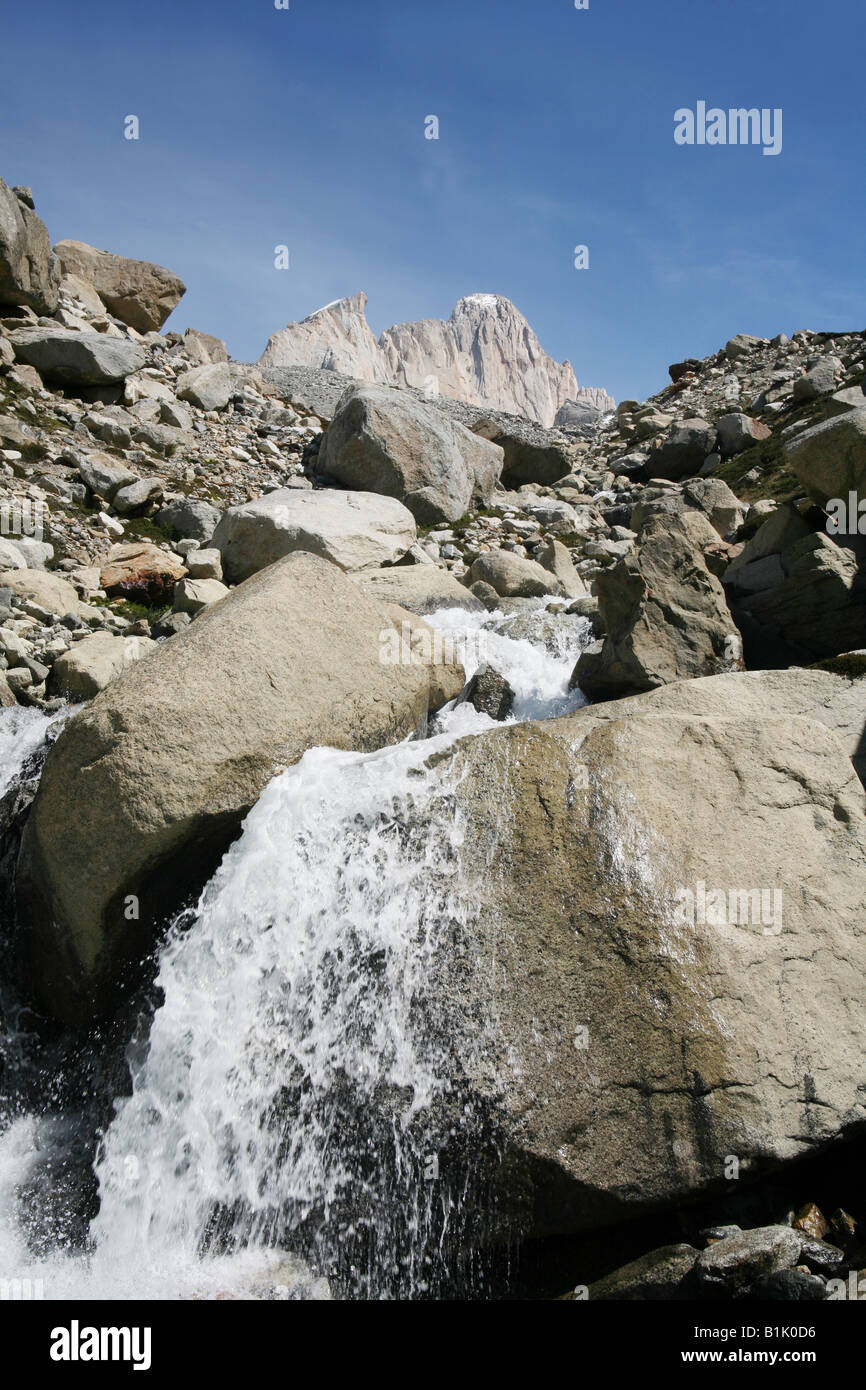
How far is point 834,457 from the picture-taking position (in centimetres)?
1141

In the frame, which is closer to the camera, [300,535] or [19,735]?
[19,735]

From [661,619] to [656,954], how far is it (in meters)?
6.00

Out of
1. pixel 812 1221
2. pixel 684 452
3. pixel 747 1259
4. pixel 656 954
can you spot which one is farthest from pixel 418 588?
pixel 684 452

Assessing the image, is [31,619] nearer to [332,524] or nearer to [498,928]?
[332,524]

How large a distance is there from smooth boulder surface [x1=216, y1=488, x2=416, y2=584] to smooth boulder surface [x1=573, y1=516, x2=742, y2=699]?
5.69 m

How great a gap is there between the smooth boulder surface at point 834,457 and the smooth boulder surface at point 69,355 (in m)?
17.6

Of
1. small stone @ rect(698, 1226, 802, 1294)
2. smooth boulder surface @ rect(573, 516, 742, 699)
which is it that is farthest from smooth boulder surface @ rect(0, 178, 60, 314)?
small stone @ rect(698, 1226, 802, 1294)

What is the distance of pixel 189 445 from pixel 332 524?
819cm

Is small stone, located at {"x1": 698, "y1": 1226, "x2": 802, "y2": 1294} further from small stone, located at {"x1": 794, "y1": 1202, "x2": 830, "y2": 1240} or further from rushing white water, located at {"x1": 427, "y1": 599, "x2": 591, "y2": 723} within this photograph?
rushing white water, located at {"x1": 427, "y1": 599, "x2": 591, "y2": 723}

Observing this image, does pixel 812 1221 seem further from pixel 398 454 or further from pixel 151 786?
pixel 398 454

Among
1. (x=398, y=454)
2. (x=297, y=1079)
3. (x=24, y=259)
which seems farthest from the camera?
(x=24, y=259)

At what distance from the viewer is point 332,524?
53.6ft
